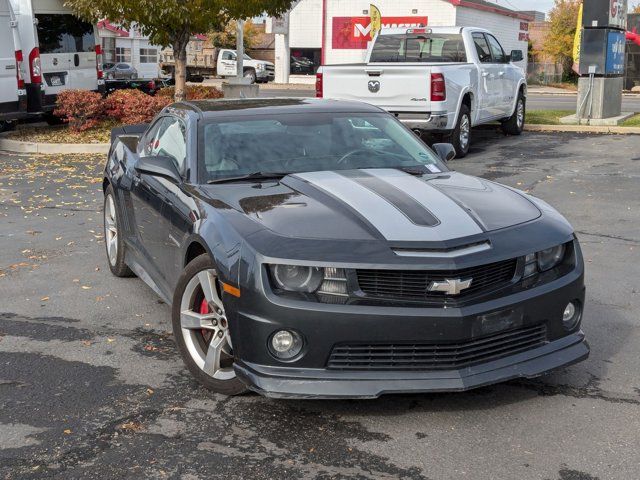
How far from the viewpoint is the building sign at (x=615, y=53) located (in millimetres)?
18922

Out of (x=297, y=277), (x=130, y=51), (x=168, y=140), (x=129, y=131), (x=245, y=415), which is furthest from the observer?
(x=130, y=51)

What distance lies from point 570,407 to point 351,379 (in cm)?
121

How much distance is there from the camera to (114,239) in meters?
7.26

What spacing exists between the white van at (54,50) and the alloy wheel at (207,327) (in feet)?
47.5

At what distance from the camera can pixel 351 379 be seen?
13.7ft

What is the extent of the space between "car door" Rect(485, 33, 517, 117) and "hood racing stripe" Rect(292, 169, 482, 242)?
11.5 metres

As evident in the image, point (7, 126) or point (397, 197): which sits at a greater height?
point (397, 197)

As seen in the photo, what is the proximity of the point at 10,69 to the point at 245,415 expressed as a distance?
45.9ft

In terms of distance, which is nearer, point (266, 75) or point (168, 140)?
point (168, 140)

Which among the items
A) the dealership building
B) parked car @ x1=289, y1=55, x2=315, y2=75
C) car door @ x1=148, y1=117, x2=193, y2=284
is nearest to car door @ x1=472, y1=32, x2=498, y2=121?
car door @ x1=148, y1=117, x2=193, y2=284

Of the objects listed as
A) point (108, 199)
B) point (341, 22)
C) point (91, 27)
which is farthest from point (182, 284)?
point (341, 22)

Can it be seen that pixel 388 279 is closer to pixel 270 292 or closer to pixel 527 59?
pixel 270 292

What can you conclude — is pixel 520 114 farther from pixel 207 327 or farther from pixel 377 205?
pixel 207 327

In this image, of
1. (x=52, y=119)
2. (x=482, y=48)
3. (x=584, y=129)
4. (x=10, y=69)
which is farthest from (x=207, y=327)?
(x=52, y=119)
